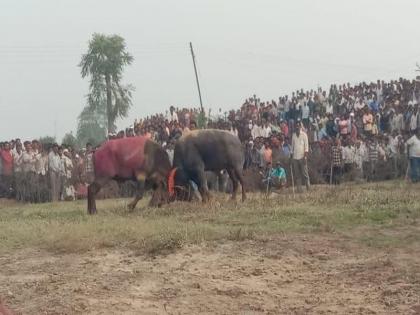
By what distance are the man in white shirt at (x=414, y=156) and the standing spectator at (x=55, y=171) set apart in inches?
380

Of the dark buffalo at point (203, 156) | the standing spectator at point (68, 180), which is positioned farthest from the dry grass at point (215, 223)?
the standing spectator at point (68, 180)

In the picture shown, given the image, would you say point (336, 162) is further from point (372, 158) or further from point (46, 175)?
point (46, 175)

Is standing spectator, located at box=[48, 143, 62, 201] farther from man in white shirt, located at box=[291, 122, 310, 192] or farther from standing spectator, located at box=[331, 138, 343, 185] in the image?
standing spectator, located at box=[331, 138, 343, 185]

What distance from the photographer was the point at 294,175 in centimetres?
1952

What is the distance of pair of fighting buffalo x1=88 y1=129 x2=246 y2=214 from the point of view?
1374 centimetres

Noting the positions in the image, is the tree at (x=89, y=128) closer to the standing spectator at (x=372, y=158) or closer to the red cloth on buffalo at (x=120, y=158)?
the standing spectator at (x=372, y=158)

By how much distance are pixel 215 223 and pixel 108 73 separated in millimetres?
31347

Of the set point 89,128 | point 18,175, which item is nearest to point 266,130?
point 18,175

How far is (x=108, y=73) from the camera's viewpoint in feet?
135

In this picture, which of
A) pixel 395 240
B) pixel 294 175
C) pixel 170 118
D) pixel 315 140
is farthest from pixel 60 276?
pixel 170 118

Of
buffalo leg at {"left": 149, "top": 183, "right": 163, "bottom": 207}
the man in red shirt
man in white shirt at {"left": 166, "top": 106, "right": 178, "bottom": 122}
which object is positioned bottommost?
buffalo leg at {"left": 149, "top": 183, "right": 163, "bottom": 207}

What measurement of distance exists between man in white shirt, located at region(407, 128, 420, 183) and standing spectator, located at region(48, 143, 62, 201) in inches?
380

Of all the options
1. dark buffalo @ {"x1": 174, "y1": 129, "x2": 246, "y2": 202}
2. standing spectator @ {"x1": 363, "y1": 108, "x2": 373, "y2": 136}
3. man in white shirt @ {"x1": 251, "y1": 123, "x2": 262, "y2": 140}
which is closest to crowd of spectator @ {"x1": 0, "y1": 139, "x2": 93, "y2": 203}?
man in white shirt @ {"x1": 251, "y1": 123, "x2": 262, "y2": 140}

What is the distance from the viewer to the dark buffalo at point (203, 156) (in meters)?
14.3
